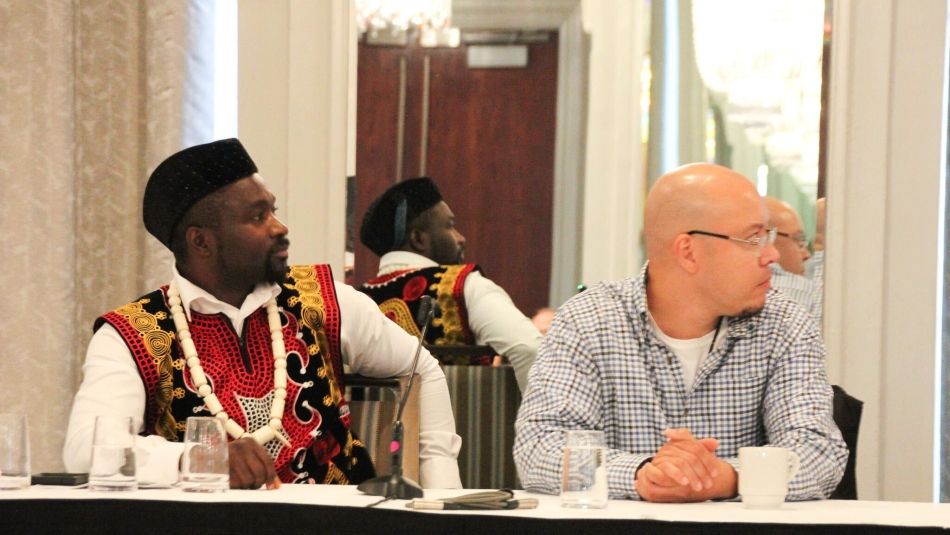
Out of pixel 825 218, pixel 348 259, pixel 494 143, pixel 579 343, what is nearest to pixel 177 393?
pixel 579 343

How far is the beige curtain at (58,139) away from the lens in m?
3.55

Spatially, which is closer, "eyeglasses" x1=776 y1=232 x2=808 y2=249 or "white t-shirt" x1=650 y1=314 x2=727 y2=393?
"white t-shirt" x1=650 y1=314 x2=727 y2=393

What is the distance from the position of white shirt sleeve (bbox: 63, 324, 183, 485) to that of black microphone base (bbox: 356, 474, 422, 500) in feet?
1.44

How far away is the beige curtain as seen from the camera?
355 centimetres

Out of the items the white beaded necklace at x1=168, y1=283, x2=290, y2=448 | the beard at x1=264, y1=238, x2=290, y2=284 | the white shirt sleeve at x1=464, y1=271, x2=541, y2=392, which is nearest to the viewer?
the white beaded necklace at x1=168, y1=283, x2=290, y2=448

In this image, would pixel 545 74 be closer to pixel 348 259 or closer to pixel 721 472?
pixel 348 259

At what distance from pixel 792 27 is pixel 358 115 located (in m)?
1.18

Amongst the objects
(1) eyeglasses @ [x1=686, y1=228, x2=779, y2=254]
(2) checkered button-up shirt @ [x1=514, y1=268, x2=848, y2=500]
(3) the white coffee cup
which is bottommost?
(3) the white coffee cup

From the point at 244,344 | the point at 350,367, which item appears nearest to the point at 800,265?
the point at 350,367

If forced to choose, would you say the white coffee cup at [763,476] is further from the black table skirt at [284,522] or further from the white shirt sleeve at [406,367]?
the white shirt sleeve at [406,367]

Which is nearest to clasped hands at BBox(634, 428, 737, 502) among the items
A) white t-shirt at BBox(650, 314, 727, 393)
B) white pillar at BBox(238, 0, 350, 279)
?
white t-shirt at BBox(650, 314, 727, 393)

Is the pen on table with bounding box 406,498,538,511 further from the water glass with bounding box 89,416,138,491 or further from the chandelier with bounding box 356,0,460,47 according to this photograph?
the chandelier with bounding box 356,0,460,47

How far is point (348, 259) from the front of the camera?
3.54 m

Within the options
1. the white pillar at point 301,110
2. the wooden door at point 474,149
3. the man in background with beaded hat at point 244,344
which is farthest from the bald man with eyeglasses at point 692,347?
the white pillar at point 301,110
